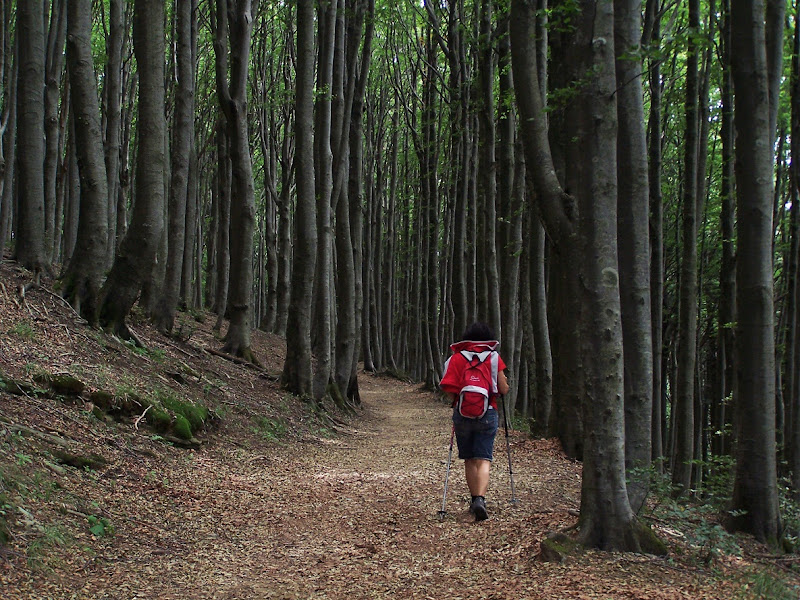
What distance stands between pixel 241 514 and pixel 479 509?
2104 mm

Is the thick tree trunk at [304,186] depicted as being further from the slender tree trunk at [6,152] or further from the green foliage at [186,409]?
the slender tree trunk at [6,152]

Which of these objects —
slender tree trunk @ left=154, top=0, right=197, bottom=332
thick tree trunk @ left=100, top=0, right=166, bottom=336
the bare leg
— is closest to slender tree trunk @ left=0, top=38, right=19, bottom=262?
slender tree trunk @ left=154, top=0, right=197, bottom=332

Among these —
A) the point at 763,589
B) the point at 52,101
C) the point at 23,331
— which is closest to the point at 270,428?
the point at 23,331

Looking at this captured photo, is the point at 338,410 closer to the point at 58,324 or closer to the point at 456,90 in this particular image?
the point at 58,324

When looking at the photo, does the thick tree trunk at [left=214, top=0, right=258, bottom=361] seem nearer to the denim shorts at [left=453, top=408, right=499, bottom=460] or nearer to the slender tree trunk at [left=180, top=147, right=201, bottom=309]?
the slender tree trunk at [left=180, top=147, right=201, bottom=309]

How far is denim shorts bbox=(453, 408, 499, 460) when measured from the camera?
250 inches

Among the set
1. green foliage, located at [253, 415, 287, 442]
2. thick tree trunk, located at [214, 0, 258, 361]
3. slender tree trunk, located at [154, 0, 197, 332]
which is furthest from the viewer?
slender tree trunk, located at [154, 0, 197, 332]

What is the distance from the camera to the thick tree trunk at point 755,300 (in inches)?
254

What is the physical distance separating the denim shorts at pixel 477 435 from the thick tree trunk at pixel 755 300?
2393mm

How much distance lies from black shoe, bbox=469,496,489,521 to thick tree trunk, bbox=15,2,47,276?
7848 mm

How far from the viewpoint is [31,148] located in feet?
35.3

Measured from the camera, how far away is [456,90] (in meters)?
16.3

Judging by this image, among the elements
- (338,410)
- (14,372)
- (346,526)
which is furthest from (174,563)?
(338,410)

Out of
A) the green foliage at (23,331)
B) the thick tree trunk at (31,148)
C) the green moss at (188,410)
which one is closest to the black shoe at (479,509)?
the green moss at (188,410)
